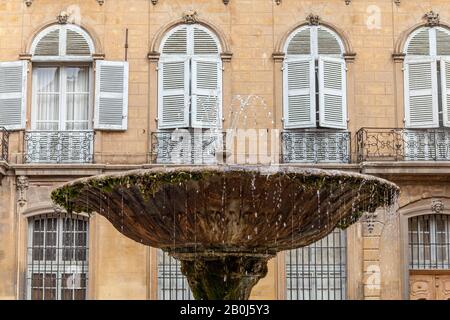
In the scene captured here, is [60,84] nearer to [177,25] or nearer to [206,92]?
[177,25]

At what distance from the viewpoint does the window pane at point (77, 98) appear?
2094cm

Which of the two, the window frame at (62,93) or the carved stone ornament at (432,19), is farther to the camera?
the carved stone ornament at (432,19)

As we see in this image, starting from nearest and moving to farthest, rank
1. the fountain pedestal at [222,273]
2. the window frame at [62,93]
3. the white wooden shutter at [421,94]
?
1. the fountain pedestal at [222,273]
2. the white wooden shutter at [421,94]
3. the window frame at [62,93]

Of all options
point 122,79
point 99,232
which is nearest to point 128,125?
point 122,79

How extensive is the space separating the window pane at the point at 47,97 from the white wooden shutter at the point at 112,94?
917 mm

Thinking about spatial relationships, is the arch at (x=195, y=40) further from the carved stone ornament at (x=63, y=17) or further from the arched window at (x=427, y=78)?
the arched window at (x=427, y=78)

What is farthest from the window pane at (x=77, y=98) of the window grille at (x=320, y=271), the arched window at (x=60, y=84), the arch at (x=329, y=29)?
the window grille at (x=320, y=271)

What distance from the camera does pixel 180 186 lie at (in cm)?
1128

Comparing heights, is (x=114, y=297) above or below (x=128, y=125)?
below

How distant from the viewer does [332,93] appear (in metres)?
20.8

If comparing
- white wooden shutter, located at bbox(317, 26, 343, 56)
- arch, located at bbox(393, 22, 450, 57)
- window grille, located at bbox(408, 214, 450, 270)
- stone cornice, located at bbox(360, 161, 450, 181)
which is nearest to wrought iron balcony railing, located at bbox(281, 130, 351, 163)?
stone cornice, located at bbox(360, 161, 450, 181)

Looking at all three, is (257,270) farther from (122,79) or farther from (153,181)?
(122,79)

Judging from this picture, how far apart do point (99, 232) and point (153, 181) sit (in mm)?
9120

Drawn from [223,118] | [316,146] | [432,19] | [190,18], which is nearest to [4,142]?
[223,118]
